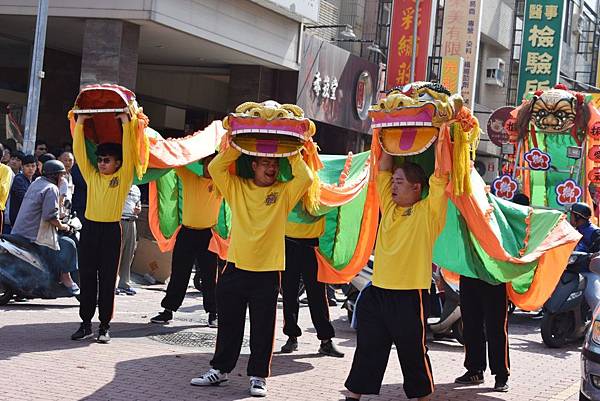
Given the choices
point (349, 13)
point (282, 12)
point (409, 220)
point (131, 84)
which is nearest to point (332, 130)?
point (349, 13)

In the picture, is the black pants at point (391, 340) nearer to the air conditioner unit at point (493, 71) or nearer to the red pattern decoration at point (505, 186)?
the red pattern decoration at point (505, 186)

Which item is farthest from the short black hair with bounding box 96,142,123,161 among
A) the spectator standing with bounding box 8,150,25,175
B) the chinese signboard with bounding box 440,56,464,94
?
the chinese signboard with bounding box 440,56,464,94

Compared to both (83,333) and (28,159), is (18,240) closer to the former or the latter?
(28,159)

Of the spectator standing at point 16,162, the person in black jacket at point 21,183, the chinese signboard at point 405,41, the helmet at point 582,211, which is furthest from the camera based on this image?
the chinese signboard at point 405,41

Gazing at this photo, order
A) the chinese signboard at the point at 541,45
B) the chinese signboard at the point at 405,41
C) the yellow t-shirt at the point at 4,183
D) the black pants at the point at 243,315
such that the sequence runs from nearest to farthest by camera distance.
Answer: the black pants at the point at 243,315 → the yellow t-shirt at the point at 4,183 → the chinese signboard at the point at 405,41 → the chinese signboard at the point at 541,45

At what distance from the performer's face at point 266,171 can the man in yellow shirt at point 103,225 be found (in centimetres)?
180

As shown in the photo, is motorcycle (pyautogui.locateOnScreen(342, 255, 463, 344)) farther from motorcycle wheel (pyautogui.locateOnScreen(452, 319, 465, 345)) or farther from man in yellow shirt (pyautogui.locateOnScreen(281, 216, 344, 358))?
man in yellow shirt (pyautogui.locateOnScreen(281, 216, 344, 358))

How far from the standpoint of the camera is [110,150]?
28.8ft

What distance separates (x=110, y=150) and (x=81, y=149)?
0.93 feet

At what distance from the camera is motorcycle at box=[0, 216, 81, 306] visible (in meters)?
10.5

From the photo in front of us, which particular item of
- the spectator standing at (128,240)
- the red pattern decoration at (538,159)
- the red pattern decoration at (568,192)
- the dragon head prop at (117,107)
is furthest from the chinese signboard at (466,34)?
→ the dragon head prop at (117,107)

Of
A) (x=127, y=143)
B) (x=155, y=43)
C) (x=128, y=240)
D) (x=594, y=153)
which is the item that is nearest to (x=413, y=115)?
(x=127, y=143)

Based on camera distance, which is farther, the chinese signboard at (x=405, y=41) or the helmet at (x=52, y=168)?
the chinese signboard at (x=405, y=41)

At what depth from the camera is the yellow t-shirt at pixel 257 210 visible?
284 inches
